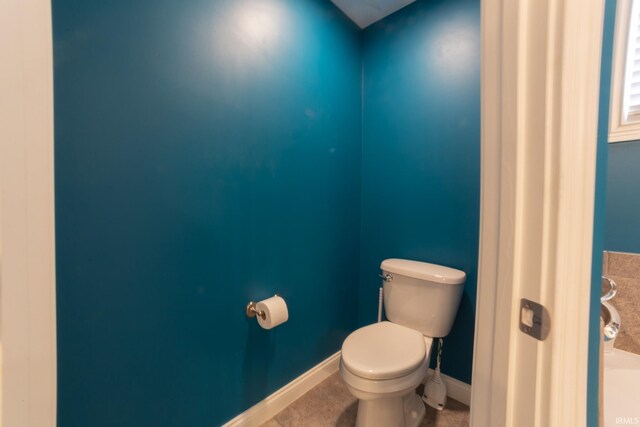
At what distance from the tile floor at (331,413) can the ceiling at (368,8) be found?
235 centimetres

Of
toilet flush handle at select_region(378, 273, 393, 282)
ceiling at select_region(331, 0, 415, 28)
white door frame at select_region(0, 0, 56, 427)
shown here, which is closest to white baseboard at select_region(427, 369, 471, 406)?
toilet flush handle at select_region(378, 273, 393, 282)

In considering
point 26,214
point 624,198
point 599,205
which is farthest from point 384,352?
point 26,214

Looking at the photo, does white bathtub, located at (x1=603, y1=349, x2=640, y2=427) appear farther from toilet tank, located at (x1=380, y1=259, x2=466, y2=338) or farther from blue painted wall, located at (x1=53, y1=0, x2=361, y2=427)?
blue painted wall, located at (x1=53, y1=0, x2=361, y2=427)

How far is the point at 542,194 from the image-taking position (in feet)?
1.28

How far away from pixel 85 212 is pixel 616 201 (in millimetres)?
1921

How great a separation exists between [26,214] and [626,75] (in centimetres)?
196

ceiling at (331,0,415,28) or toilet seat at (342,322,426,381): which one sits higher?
ceiling at (331,0,415,28)

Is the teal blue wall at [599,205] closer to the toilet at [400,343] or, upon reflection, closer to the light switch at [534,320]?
the light switch at [534,320]

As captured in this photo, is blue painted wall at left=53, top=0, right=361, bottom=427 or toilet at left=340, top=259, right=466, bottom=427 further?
toilet at left=340, top=259, right=466, bottom=427

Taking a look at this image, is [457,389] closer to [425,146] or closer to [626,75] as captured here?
[425,146]

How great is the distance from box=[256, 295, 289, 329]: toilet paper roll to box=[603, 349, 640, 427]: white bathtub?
1.19 m

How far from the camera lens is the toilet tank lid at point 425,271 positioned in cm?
135

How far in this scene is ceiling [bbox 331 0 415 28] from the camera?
156cm

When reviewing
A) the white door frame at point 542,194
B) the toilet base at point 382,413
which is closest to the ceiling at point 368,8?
the white door frame at point 542,194
